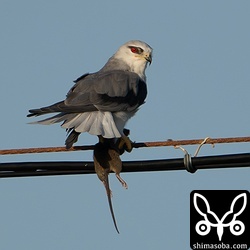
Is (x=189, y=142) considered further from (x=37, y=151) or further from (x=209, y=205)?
(x=37, y=151)

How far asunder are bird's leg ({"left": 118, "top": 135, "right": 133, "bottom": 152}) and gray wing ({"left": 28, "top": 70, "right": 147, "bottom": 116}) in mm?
372

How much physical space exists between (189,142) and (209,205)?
534mm

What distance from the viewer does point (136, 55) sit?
40.9 ft

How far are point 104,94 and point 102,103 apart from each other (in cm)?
17

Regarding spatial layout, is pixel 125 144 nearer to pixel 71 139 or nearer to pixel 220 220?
pixel 71 139

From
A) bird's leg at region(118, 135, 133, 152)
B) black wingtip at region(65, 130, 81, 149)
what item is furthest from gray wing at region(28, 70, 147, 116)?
bird's leg at region(118, 135, 133, 152)

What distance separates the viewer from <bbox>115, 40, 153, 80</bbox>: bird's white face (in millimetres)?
12211

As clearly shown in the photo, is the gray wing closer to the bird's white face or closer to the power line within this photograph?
the bird's white face

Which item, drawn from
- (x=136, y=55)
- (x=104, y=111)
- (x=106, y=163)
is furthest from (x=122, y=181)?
(x=136, y=55)

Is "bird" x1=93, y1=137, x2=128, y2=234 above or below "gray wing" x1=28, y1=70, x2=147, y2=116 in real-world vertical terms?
below

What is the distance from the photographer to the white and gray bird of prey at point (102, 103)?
981cm

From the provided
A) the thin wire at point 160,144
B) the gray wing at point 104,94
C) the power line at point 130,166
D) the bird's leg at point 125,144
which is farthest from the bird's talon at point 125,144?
the power line at point 130,166

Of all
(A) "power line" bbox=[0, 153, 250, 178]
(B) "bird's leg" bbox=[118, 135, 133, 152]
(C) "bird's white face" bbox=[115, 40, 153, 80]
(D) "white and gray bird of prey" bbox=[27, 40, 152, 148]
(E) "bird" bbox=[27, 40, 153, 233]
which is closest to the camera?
(A) "power line" bbox=[0, 153, 250, 178]

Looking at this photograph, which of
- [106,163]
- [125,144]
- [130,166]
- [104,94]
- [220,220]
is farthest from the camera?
[104,94]
